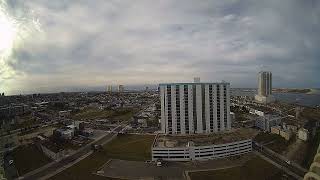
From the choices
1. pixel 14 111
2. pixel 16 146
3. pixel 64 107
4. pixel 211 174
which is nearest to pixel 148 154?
pixel 211 174

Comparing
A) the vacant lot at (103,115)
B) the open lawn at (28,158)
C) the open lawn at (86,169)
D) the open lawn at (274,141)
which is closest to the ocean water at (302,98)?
the open lawn at (274,141)

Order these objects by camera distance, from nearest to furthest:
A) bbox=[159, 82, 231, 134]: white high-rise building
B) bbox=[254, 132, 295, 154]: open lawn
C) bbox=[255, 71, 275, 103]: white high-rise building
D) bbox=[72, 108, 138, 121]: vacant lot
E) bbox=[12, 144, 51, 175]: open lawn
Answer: bbox=[12, 144, 51, 175]: open lawn
bbox=[254, 132, 295, 154]: open lawn
bbox=[159, 82, 231, 134]: white high-rise building
bbox=[72, 108, 138, 121]: vacant lot
bbox=[255, 71, 275, 103]: white high-rise building

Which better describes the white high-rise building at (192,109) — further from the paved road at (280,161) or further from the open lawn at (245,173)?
the open lawn at (245,173)

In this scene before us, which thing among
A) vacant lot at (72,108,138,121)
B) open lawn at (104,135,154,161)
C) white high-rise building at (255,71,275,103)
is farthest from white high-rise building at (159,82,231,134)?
white high-rise building at (255,71,275,103)

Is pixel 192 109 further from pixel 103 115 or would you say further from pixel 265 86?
pixel 265 86

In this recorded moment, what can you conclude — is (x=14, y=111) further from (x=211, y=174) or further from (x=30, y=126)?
(x=211, y=174)

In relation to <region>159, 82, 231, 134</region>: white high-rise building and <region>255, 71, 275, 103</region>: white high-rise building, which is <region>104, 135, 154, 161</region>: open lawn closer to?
<region>159, 82, 231, 134</region>: white high-rise building
